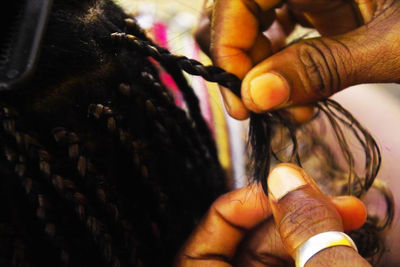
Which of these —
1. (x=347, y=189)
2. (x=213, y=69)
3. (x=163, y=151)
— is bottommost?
(x=347, y=189)

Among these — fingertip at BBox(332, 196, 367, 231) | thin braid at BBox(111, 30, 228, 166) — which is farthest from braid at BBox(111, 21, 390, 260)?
fingertip at BBox(332, 196, 367, 231)

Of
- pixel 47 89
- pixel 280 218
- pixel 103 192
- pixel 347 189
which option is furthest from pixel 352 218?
pixel 47 89

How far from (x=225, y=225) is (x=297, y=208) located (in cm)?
17

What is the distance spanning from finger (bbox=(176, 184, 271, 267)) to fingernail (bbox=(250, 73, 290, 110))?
0.14 meters

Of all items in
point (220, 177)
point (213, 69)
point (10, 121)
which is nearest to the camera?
point (10, 121)

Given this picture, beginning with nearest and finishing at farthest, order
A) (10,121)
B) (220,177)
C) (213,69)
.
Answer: (10,121) → (213,69) → (220,177)

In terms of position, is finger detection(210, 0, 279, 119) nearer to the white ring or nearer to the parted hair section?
the parted hair section

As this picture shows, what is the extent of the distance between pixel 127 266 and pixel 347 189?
18.7 inches

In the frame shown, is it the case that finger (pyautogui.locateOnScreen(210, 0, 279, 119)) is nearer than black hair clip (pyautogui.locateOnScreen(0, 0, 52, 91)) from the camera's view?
No

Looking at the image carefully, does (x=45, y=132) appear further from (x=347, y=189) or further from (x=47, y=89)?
(x=347, y=189)

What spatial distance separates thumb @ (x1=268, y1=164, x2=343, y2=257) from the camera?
20.4 inches

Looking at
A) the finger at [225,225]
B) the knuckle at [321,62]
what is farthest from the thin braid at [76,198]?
the knuckle at [321,62]

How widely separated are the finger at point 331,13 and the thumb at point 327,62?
0.12 metres

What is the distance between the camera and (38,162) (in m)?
0.53
